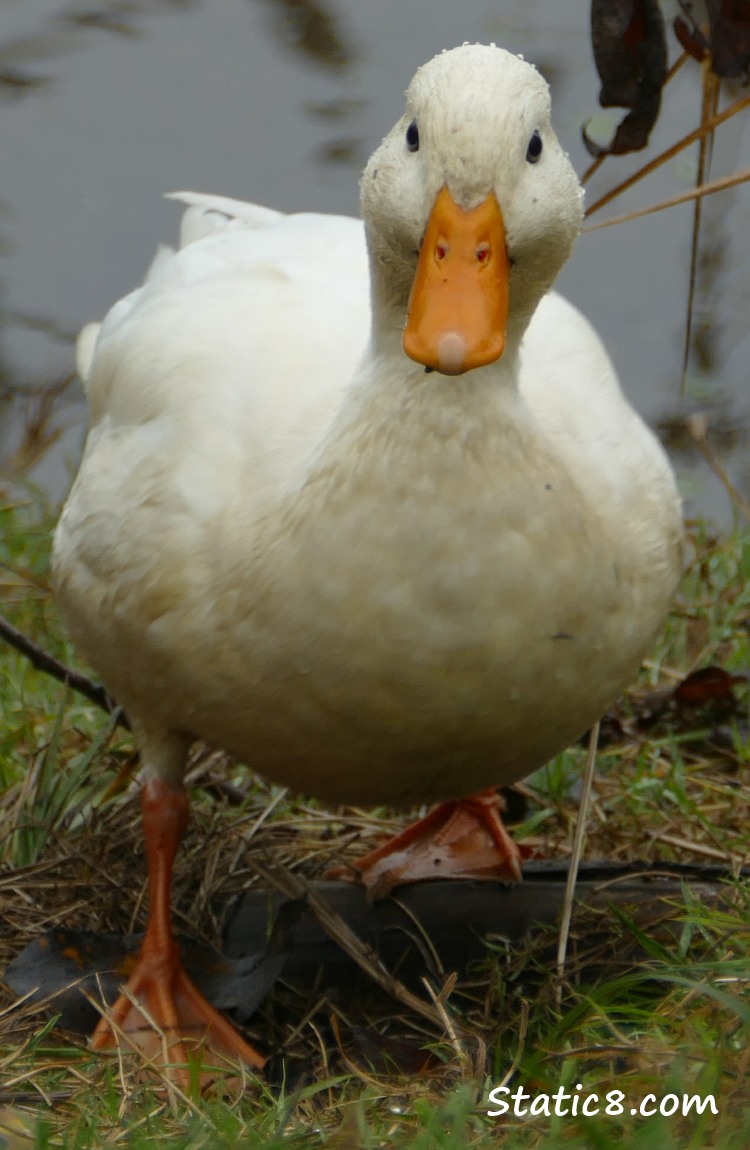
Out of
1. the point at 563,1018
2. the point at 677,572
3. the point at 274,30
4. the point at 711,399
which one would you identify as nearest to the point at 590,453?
the point at 677,572

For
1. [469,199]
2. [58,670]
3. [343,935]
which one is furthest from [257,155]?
[469,199]

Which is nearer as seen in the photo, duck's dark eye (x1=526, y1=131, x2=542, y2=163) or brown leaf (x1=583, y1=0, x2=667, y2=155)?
duck's dark eye (x1=526, y1=131, x2=542, y2=163)

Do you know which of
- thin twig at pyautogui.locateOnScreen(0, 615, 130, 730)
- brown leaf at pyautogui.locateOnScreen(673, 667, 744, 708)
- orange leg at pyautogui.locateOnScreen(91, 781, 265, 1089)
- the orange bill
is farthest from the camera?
brown leaf at pyautogui.locateOnScreen(673, 667, 744, 708)

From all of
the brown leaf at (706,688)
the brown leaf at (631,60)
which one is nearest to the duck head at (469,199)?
the brown leaf at (631,60)

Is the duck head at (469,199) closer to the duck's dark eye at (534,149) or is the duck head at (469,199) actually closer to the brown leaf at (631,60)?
the duck's dark eye at (534,149)

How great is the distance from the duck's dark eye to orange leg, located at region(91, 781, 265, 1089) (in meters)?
1.41

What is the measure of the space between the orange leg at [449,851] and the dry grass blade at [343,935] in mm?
167

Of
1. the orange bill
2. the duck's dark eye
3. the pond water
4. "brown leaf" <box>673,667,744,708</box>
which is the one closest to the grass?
"brown leaf" <box>673,667,744,708</box>

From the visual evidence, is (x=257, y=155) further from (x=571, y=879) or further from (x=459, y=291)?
(x=459, y=291)

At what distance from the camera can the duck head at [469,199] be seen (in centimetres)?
207

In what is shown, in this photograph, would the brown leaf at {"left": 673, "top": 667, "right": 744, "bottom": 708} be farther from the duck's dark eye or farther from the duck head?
the duck's dark eye

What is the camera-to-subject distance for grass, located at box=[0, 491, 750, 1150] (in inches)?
80.6

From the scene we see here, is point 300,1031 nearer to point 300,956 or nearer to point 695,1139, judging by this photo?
point 300,956

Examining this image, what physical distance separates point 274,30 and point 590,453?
14.7 feet
